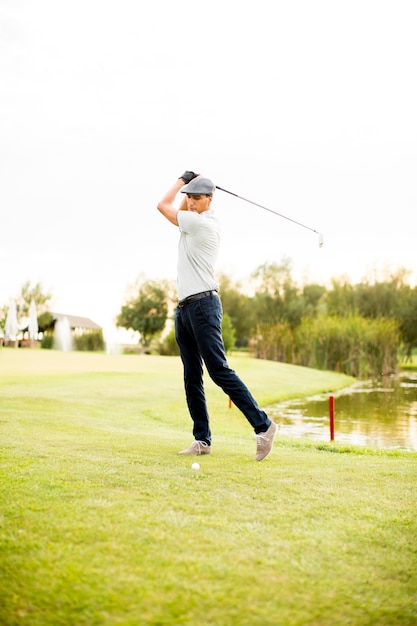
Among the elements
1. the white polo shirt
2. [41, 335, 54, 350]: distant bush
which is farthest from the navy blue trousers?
[41, 335, 54, 350]: distant bush

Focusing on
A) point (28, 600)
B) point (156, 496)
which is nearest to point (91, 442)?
point (156, 496)

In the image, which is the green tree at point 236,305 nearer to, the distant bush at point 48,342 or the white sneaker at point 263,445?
the distant bush at point 48,342

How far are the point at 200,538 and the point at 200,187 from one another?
10.7ft

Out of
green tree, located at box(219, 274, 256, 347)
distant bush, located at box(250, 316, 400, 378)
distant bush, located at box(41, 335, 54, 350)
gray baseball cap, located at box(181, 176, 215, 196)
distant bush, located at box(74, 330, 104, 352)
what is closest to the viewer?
gray baseball cap, located at box(181, 176, 215, 196)

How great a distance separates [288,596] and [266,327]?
41023 millimetres

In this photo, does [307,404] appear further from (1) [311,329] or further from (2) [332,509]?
(1) [311,329]

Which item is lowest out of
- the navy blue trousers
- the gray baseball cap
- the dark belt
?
the navy blue trousers

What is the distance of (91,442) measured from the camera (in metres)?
6.18

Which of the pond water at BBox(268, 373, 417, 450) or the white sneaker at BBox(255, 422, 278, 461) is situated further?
the pond water at BBox(268, 373, 417, 450)

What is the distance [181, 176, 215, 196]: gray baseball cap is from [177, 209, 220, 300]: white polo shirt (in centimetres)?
18

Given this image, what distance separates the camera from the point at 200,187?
5.59 m

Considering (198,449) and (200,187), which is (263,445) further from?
(200,187)

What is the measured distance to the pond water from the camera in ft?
40.2

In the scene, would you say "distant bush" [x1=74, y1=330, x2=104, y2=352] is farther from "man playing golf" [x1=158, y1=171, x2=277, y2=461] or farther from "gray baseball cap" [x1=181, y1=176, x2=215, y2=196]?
"gray baseball cap" [x1=181, y1=176, x2=215, y2=196]
